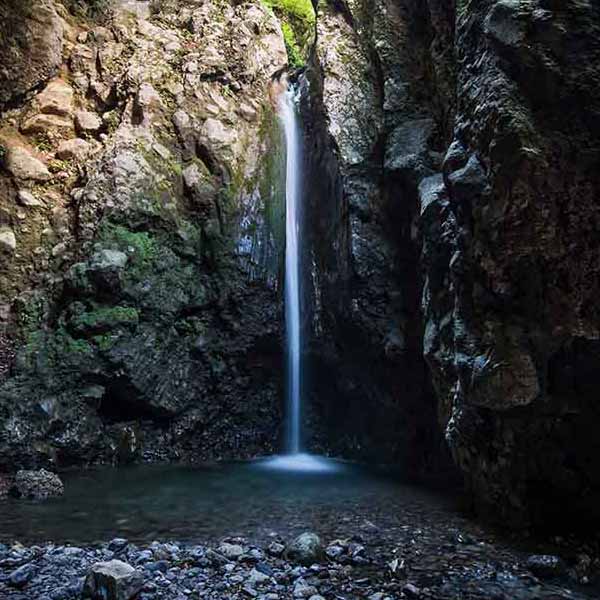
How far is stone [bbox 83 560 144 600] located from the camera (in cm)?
Result: 405

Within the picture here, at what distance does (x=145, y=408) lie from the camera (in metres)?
10.9

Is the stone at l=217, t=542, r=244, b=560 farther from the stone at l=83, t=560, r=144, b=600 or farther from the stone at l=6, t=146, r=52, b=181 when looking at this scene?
the stone at l=6, t=146, r=52, b=181

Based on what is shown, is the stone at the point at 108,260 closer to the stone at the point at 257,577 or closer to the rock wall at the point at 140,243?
the rock wall at the point at 140,243

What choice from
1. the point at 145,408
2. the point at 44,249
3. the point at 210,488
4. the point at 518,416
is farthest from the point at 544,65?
the point at 44,249

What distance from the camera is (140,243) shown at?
11.5 m

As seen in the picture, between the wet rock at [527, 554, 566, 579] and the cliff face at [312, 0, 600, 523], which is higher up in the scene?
the cliff face at [312, 0, 600, 523]

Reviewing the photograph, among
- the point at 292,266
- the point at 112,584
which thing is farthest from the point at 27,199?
the point at 112,584

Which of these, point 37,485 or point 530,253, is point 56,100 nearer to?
point 37,485

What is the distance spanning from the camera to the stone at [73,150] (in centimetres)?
1240

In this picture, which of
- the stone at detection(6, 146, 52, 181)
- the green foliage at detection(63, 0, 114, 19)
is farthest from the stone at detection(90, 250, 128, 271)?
the green foliage at detection(63, 0, 114, 19)

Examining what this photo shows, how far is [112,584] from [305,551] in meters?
1.79

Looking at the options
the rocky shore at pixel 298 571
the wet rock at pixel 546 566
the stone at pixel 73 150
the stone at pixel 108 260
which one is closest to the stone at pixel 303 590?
the rocky shore at pixel 298 571

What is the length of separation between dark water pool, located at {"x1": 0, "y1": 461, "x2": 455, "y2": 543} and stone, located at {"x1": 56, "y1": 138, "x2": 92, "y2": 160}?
280 inches

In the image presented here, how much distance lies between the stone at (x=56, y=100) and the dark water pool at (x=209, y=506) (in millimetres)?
8407
